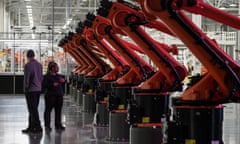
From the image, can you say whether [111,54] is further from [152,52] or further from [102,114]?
[152,52]

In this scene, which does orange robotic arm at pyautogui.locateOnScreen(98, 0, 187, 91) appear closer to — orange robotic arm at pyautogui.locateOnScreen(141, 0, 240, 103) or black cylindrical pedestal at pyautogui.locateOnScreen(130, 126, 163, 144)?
black cylindrical pedestal at pyautogui.locateOnScreen(130, 126, 163, 144)

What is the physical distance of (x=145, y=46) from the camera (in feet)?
28.0

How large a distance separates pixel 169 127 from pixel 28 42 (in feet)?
65.2

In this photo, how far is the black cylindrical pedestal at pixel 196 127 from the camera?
6155 millimetres

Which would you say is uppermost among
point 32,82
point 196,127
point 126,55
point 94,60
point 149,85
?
point 126,55

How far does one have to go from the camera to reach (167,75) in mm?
8445

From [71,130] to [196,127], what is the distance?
616cm

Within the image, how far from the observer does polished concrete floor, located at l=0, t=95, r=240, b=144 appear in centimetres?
1033

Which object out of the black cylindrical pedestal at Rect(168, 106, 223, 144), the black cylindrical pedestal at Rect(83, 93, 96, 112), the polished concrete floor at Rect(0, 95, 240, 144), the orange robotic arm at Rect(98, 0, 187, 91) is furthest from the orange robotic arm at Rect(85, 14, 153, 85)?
the black cylindrical pedestal at Rect(83, 93, 96, 112)

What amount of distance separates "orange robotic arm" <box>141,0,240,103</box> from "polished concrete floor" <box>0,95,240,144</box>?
3.87m

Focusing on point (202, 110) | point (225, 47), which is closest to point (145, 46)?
point (202, 110)

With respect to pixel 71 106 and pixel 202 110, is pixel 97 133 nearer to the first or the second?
pixel 202 110

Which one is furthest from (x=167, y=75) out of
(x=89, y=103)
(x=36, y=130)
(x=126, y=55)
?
(x=89, y=103)

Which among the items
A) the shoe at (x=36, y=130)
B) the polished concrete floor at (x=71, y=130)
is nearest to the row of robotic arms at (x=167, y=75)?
the polished concrete floor at (x=71, y=130)
